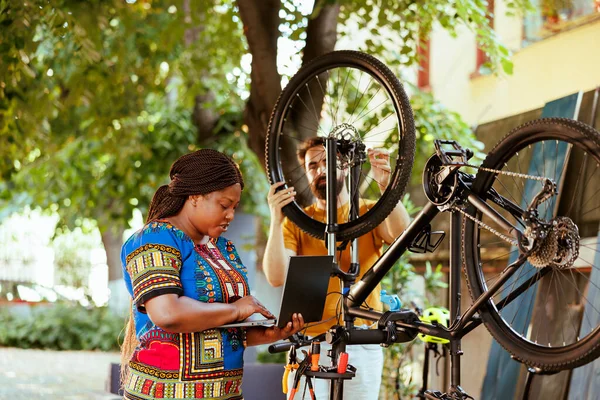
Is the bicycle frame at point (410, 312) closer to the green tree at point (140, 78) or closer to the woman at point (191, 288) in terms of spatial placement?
the woman at point (191, 288)

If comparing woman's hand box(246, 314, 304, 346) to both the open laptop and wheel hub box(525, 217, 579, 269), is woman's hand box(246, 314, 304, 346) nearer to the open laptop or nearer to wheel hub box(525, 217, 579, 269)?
the open laptop

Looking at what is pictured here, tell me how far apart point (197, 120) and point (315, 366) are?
6301 millimetres

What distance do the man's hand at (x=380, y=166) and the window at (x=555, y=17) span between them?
4279mm

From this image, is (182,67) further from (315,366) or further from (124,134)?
(315,366)

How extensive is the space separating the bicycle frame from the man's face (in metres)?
0.44

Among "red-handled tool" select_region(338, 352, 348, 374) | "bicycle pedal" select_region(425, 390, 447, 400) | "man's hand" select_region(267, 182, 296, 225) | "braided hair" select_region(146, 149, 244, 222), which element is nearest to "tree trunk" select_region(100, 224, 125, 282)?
"man's hand" select_region(267, 182, 296, 225)

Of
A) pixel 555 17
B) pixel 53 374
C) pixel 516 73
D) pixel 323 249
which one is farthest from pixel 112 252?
pixel 323 249

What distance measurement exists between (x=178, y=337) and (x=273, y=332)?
0.28 meters

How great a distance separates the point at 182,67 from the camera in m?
7.21

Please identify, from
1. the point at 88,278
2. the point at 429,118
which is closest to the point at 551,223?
the point at 429,118

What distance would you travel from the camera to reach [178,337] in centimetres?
228

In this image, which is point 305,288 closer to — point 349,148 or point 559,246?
point 349,148

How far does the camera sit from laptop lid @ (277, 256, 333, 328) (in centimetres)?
218

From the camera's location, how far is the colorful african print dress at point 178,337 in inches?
87.9
